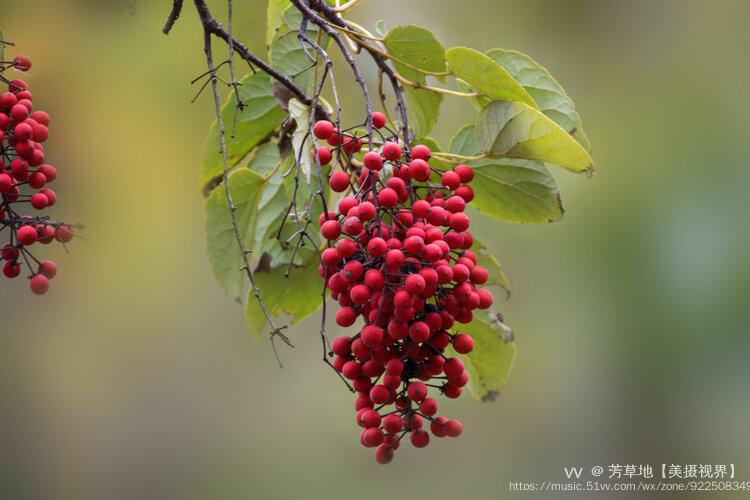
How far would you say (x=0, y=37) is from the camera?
2.11 feet

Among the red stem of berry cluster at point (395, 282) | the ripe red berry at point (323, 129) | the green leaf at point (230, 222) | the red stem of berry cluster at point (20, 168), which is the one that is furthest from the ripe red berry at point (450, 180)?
the red stem of berry cluster at point (20, 168)

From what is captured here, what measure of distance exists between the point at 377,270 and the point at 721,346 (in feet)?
7.48

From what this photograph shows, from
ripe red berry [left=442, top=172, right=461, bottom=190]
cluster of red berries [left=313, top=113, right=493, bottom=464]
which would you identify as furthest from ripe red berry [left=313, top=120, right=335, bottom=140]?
ripe red berry [left=442, top=172, right=461, bottom=190]

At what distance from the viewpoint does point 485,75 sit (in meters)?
0.61

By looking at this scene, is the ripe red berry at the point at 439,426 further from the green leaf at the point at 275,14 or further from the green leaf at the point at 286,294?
the green leaf at the point at 275,14

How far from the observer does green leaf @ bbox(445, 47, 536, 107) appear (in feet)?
1.96

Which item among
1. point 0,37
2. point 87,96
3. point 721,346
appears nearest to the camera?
point 0,37

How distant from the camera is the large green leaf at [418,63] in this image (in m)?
0.65

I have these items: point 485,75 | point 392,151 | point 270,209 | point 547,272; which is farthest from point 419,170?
point 547,272

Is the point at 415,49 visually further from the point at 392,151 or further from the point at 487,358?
the point at 487,358

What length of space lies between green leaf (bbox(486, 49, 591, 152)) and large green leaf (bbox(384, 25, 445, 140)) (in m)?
0.07

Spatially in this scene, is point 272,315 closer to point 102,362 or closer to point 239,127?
point 239,127

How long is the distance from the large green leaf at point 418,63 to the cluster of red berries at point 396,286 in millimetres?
119

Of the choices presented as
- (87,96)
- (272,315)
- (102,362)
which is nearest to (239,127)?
(272,315)
